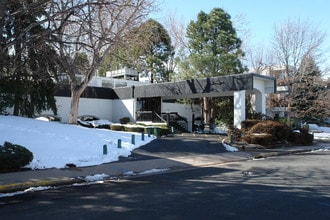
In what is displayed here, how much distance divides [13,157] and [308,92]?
33.2m

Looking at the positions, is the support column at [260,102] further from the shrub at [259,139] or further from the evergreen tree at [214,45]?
the evergreen tree at [214,45]

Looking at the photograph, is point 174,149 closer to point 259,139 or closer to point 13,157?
point 259,139

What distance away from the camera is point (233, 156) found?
18.6m

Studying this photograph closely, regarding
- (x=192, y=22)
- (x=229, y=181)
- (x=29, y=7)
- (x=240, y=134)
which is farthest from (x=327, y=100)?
(x=29, y=7)

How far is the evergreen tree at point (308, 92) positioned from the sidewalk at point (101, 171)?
20.5m

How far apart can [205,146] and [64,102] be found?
1956 cm

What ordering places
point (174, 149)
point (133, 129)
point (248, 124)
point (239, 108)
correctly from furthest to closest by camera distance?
point (133, 129) → point (239, 108) → point (248, 124) → point (174, 149)

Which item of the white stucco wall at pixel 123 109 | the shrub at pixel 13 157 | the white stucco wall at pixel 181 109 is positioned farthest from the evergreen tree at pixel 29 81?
the white stucco wall at pixel 181 109

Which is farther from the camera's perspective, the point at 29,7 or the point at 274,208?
the point at 29,7

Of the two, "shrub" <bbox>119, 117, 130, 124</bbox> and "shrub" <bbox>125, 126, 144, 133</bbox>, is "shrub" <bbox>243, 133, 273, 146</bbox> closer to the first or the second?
"shrub" <bbox>125, 126, 144, 133</bbox>

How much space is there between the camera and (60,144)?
16.4 meters

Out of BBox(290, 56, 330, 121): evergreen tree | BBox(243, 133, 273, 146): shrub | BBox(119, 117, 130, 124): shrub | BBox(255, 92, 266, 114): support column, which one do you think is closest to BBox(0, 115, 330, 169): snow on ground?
BBox(243, 133, 273, 146): shrub

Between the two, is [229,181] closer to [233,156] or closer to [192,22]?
[233,156]

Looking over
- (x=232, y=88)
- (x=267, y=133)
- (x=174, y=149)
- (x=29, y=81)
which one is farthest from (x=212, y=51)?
(x=174, y=149)
